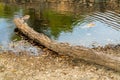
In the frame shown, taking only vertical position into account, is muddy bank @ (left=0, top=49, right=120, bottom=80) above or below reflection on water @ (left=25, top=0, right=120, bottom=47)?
above

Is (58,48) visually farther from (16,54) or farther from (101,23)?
(101,23)

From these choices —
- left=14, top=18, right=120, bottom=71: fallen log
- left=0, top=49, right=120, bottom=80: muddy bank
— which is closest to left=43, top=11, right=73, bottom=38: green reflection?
left=14, top=18, right=120, bottom=71: fallen log

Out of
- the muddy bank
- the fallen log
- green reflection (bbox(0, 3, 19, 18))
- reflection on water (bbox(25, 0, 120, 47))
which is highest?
the fallen log

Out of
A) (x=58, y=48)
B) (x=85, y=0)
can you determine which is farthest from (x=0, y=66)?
(x=85, y=0)

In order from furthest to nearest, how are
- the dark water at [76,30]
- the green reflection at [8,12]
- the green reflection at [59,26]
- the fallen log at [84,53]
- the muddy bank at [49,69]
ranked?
the green reflection at [8,12]
the green reflection at [59,26]
the dark water at [76,30]
the fallen log at [84,53]
the muddy bank at [49,69]

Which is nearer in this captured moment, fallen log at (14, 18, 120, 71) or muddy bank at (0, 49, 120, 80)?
muddy bank at (0, 49, 120, 80)

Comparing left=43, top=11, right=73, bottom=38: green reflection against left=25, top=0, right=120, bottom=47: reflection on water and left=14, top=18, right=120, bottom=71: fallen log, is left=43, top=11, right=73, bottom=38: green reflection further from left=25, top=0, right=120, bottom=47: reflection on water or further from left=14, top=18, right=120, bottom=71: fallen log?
left=14, top=18, right=120, bottom=71: fallen log

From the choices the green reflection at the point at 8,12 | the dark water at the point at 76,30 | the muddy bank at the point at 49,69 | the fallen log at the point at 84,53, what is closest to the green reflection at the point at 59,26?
the dark water at the point at 76,30

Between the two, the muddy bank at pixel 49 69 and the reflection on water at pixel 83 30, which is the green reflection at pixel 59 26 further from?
the muddy bank at pixel 49 69

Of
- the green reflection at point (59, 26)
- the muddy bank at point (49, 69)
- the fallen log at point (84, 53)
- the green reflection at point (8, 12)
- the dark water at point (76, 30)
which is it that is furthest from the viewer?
the green reflection at point (8, 12)

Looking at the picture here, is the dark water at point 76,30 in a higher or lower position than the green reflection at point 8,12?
higher

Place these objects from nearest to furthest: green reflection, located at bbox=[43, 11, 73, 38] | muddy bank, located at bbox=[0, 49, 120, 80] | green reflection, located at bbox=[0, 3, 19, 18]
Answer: muddy bank, located at bbox=[0, 49, 120, 80], green reflection, located at bbox=[43, 11, 73, 38], green reflection, located at bbox=[0, 3, 19, 18]

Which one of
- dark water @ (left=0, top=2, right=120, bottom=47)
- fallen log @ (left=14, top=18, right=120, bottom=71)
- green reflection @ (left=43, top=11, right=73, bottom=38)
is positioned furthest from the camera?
green reflection @ (left=43, top=11, right=73, bottom=38)

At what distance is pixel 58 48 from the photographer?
15656mm
